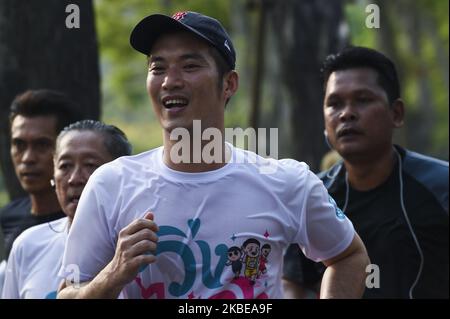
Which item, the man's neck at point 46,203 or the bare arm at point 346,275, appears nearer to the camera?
the bare arm at point 346,275

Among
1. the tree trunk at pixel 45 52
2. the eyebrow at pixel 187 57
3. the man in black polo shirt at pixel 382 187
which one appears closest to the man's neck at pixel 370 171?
the man in black polo shirt at pixel 382 187

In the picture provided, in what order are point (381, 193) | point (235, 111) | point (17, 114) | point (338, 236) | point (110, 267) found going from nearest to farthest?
1. point (110, 267)
2. point (338, 236)
3. point (381, 193)
4. point (17, 114)
5. point (235, 111)

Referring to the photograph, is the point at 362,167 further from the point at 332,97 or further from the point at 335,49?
the point at 335,49

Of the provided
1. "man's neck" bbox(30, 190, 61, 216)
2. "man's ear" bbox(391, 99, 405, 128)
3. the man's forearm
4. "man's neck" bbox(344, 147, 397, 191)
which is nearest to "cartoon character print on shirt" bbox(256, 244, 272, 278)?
the man's forearm

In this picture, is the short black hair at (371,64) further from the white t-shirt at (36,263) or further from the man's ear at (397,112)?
the white t-shirt at (36,263)

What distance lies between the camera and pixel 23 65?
25.4 ft

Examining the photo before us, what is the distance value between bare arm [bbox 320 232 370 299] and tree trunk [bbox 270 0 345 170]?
730 cm

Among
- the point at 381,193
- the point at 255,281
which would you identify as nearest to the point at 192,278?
the point at 255,281

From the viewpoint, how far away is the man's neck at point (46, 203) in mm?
6516

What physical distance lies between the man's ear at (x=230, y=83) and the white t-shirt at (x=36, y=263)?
1461 mm

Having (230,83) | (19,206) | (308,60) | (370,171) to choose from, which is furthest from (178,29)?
(308,60)

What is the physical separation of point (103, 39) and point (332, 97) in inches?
832

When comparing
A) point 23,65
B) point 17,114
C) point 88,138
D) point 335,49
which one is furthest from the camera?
point 335,49

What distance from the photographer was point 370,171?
6262 mm
